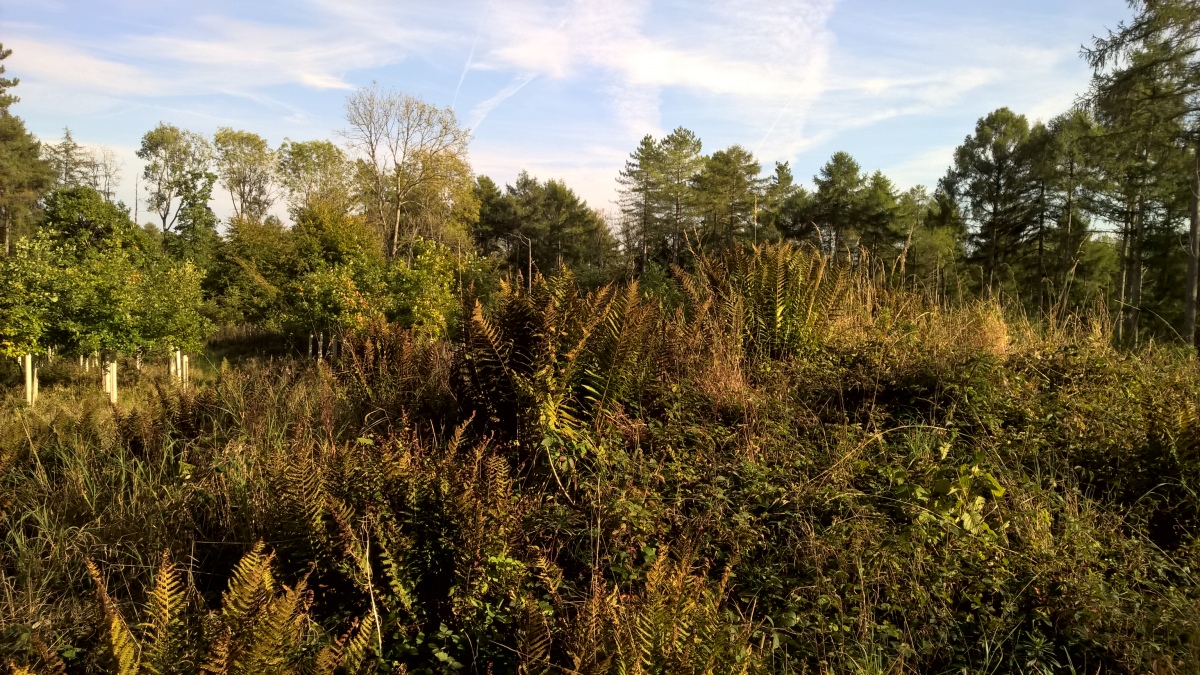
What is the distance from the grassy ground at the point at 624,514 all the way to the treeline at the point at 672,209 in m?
10.8

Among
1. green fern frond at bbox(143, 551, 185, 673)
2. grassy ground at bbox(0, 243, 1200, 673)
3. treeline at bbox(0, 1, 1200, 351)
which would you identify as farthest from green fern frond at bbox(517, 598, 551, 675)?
treeline at bbox(0, 1, 1200, 351)

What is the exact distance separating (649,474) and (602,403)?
61cm

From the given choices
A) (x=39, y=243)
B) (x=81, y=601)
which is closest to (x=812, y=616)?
(x=81, y=601)

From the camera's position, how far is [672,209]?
3469 centimetres

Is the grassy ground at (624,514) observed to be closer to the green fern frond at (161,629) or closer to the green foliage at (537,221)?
the green fern frond at (161,629)

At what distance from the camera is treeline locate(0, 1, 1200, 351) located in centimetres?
1714

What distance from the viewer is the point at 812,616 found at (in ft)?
8.30

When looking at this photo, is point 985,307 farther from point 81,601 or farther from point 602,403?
point 81,601

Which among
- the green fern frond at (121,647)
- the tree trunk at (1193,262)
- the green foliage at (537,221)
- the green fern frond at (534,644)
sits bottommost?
the green fern frond at (534,644)

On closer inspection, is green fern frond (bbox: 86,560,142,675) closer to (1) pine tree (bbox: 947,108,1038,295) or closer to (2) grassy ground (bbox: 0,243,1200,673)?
(2) grassy ground (bbox: 0,243,1200,673)

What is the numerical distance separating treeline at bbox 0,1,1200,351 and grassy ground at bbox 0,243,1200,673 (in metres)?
10.8

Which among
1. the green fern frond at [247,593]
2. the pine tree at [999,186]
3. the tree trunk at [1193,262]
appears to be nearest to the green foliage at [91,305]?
the green fern frond at [247,593]

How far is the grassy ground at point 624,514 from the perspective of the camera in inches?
86.4

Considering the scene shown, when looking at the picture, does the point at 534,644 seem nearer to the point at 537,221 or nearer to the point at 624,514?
the point at 624,514
